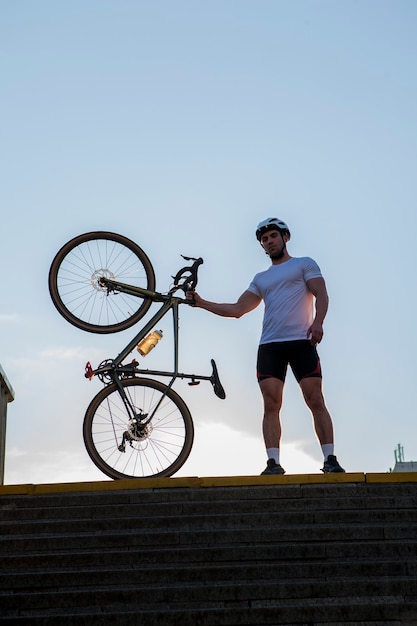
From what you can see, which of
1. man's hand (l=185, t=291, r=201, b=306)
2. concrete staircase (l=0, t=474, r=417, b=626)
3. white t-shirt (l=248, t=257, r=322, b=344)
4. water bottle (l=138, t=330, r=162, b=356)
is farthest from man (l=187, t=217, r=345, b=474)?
concrete staircase (l=0, t=474, r=417, b=626)

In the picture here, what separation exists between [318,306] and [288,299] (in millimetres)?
272

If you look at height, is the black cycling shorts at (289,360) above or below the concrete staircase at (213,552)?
above

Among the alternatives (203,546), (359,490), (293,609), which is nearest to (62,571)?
(203,546)

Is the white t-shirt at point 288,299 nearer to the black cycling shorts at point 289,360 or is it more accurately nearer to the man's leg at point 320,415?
the black cycling shorts at point 289,360

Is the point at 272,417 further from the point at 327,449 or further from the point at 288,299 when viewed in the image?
the point at 288,299

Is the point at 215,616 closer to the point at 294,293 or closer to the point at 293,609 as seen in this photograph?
the point at 293,609

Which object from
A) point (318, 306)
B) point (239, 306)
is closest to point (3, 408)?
point (239, 306)

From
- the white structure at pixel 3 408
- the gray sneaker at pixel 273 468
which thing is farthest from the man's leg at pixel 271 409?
the white structure at pixel 3 408

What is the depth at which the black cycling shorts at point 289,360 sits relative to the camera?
870 cm

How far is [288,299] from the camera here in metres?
8.95

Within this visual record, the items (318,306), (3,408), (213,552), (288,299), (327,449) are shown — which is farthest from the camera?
(3,408)

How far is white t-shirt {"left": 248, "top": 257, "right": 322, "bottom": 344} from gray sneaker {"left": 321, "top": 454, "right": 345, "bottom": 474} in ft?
3.40

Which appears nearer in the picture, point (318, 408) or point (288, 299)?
point (318, 408)

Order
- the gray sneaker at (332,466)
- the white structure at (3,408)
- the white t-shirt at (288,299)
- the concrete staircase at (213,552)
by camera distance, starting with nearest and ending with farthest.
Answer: the concrete staircase at (213,552) < the gray sneaker at (332,466) < the white t-shirt at (288,299) < the white structure at (3,408)
